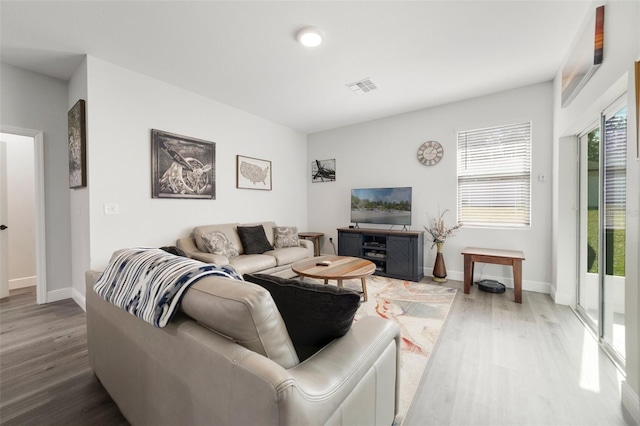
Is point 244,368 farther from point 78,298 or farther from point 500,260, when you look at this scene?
point 78,298

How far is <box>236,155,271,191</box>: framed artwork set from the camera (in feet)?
13.9

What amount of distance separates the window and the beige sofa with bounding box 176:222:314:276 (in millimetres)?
2616

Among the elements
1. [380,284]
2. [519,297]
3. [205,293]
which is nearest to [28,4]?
[205,293]

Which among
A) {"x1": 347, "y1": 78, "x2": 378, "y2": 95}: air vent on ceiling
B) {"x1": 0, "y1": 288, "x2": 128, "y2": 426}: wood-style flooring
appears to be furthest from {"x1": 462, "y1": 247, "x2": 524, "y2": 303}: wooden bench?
{"x1": 0, "y1": 288, "x2": 128, "y2": 426}: wood-style flooring

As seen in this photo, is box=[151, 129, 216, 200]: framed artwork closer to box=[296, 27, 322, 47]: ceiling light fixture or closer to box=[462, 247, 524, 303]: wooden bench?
box=[296, 27, 322, 47]: ceiling light fixture

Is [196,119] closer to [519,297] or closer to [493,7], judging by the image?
[493,7]

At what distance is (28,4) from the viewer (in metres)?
1.99

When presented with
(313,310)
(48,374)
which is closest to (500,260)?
(313,310)

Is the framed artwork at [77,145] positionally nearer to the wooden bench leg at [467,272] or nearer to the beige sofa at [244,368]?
the beige sofa at [244,368]

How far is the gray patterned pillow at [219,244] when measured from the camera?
3289 mm

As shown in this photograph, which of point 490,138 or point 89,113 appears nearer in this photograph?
point 89,113

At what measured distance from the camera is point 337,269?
2854 mm

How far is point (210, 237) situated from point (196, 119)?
5.32 ft

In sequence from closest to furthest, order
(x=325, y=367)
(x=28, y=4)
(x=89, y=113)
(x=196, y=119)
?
(x=325, y=367) < (x=28, y=4) < (x=89, y=113) < (x=196, y=119)
